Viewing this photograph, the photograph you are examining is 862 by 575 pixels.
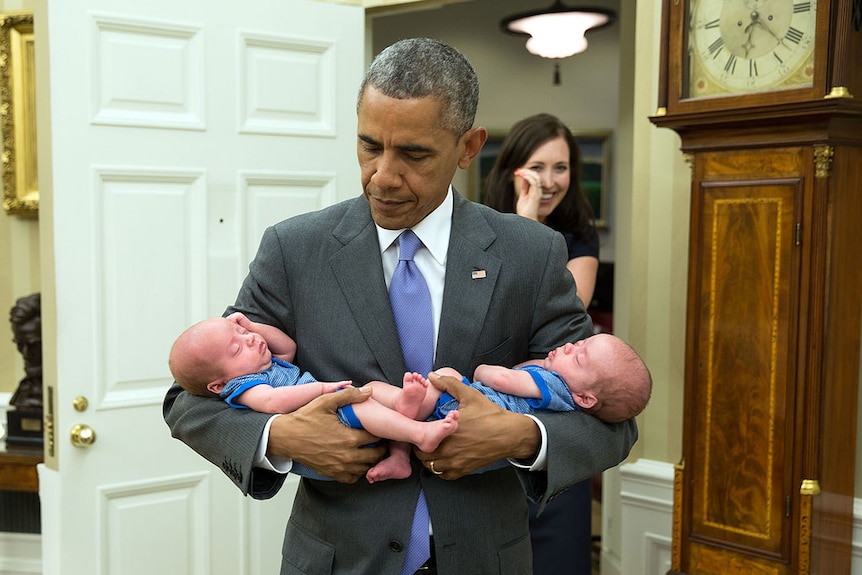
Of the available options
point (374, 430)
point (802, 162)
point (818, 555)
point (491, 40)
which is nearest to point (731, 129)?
point (802, 162)

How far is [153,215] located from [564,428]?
1.77 m

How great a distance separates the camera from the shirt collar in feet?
5.30

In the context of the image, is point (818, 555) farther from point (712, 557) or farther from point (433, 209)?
point (433, 209)

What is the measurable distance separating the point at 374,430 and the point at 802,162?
4.92ft

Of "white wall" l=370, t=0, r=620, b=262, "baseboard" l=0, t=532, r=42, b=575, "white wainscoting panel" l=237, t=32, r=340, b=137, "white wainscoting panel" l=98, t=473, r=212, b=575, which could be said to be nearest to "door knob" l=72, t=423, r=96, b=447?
"white wainscoting panel" l=98, t=473, r=212, b=575

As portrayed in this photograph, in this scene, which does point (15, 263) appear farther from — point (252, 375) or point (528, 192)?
point (252, 375)

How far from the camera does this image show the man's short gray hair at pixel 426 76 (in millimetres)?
1447

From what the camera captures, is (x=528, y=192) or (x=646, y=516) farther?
(x=646, y=516)

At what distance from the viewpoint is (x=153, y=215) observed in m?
2.82

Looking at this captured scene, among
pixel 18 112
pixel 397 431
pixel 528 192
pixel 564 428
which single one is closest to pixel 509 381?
pixel 564 428

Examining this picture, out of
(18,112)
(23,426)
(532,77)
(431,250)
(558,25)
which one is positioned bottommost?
(23,426)

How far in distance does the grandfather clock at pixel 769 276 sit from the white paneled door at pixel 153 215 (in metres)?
1.30

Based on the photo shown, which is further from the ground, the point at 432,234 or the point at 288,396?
the point at 432,234

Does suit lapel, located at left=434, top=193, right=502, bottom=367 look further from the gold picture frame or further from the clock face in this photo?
the gold picture frame
